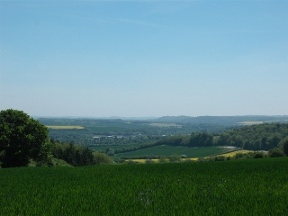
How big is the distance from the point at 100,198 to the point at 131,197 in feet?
4.40

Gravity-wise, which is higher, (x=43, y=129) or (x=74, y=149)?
(x=43, y=129)

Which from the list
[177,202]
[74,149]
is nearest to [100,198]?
[177,202]

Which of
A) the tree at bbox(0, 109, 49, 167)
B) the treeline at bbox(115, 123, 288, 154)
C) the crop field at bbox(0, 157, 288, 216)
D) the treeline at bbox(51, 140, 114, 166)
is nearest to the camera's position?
the crop field at bbox(0, 157, 288, 216)

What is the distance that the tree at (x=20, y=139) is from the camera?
47.3m

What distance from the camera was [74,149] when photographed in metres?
81.7

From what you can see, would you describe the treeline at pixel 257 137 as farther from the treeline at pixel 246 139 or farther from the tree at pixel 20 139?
the tree at pixel 20 139

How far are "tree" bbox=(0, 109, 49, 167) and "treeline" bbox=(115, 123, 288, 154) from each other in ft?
256

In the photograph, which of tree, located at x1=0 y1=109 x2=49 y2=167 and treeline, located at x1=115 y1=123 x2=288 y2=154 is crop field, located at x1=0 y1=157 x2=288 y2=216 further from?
treeline, located at x1=115 y1=123 x2=288 y2=154

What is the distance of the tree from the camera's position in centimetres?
4734

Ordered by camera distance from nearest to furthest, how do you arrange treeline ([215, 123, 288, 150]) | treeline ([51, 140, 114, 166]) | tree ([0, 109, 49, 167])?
1. tree ([0, 109, 49, 167])
2. treeline ([51, 140, 114, 166])
3. treeline ([215, 123, 288, 150])

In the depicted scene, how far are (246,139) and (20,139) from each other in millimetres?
90094

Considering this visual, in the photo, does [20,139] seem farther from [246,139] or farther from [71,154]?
[246,139]

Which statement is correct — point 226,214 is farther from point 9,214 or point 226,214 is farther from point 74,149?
point 74,149

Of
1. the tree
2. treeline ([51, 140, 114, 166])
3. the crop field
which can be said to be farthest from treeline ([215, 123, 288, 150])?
the crop field
